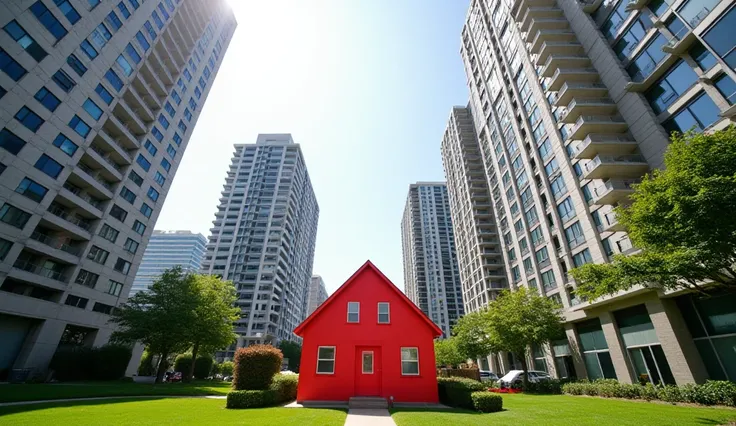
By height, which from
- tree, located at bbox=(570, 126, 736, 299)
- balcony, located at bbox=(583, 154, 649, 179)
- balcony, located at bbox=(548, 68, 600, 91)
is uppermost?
balcony, located at bbox=(548, 68, 600, 91)

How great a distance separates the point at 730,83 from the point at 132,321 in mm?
53692

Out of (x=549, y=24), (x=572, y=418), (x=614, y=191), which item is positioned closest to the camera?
(x=572, y=418)

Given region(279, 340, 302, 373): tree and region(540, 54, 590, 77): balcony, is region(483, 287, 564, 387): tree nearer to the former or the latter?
region(540, 54, 590, 77): balcony

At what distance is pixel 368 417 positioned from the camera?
45.5 ft

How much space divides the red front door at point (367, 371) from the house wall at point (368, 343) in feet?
0.72

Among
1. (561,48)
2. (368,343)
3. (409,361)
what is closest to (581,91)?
(561,48)

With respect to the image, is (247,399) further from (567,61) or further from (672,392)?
(567,61)

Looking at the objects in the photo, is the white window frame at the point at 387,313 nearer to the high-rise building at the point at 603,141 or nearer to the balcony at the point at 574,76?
the high-rise building at the point at 603,141

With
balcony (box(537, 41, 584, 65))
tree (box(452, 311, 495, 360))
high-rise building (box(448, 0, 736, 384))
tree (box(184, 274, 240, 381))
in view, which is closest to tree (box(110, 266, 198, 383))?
tree (box(184, 274, 240, 381))

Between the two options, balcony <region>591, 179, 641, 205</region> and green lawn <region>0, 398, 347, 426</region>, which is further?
balcony <region>591, 179, 641, 205</region>

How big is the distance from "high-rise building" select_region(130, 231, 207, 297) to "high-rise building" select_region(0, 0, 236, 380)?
401 ft

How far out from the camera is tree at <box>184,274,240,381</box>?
3322 centimetres

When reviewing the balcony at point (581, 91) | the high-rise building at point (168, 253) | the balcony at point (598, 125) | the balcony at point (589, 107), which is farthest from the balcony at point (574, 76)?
the high-rise building at point (168, 253)

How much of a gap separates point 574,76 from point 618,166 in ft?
41.1
